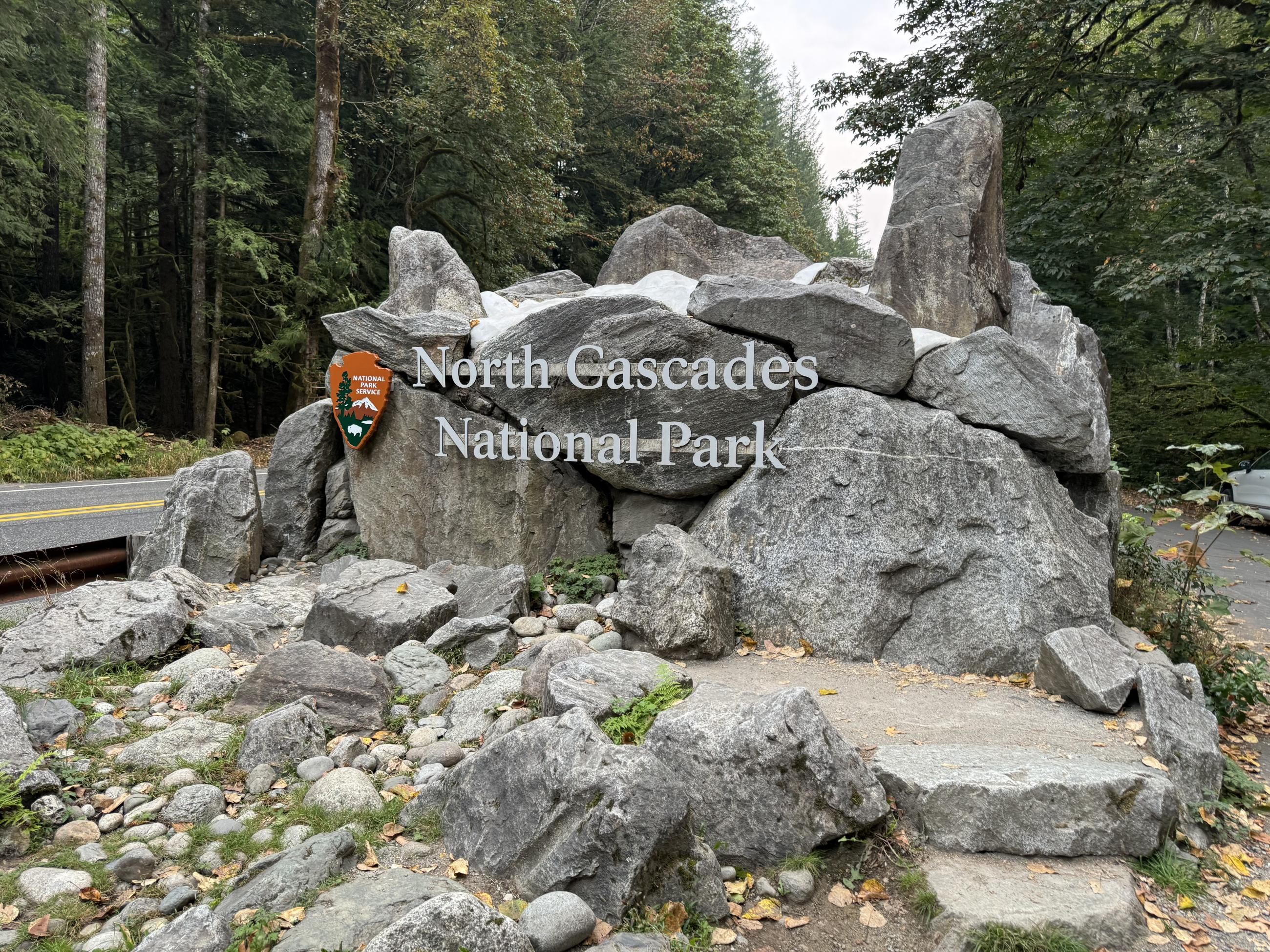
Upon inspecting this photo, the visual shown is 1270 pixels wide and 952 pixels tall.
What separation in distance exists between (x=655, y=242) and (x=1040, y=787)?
23.1ft

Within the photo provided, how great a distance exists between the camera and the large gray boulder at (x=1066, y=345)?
6.80 metres

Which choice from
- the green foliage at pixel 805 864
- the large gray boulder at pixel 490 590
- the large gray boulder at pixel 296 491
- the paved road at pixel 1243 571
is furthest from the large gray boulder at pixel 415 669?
the paved road at pixel 1243 571

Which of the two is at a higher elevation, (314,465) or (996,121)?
(996,121)

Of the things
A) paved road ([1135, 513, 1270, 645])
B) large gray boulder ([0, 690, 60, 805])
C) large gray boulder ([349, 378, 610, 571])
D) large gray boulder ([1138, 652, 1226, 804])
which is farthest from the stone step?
large gray boulder ([0, 690, 60, 805])

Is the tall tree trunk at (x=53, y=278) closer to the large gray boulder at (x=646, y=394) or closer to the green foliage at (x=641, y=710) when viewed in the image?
the large gray boulder at (x=646, y=394)

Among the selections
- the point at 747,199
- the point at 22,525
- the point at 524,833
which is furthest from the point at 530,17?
the point at 524,833

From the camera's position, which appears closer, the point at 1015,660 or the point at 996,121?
the point at 1015,660

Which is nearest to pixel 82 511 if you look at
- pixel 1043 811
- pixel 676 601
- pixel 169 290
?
pixel 676 601

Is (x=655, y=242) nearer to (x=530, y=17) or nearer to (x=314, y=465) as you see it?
(x=314, y=465)

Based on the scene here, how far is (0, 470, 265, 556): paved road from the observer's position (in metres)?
8.06

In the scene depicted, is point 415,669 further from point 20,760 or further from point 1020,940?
point 1020,940

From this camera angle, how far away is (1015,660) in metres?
5.48

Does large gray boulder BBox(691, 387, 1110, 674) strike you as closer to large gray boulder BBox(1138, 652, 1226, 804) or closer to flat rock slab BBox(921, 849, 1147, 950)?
large gray boulder BBox(1138, 652, 1226, 804)

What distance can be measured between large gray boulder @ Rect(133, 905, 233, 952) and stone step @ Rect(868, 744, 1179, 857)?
2.92 m
